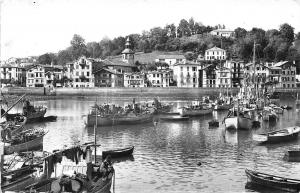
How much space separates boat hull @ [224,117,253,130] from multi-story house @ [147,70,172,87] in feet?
172

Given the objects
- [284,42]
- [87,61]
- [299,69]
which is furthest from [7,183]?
[284,42]

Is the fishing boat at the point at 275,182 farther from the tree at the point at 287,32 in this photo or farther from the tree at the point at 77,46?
the tree at the point at 77,46

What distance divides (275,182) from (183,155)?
24.9 feet

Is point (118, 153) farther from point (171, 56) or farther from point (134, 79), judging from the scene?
point (171, 56)

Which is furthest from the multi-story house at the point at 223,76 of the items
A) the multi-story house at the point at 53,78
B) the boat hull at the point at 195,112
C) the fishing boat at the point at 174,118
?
the fishing boat at the point at 174,118

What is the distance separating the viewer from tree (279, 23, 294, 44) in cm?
10310

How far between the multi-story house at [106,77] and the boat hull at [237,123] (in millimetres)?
52094

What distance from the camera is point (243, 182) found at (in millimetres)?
18125

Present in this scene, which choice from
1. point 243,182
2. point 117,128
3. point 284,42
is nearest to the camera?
point 243,182

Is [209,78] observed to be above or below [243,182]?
above

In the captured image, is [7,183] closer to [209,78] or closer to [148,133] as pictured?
[148,133]

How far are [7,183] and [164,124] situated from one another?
81.2 ft

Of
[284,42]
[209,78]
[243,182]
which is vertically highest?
[284,42]

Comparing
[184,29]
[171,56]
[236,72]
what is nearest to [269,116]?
[236,72]
